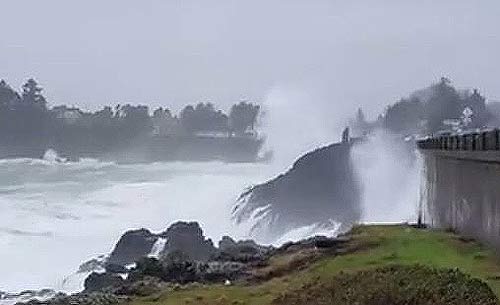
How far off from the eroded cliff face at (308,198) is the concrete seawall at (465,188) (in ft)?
63.9

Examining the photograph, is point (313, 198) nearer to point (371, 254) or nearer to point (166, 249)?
point (166, 249)

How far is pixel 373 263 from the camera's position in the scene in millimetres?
16188

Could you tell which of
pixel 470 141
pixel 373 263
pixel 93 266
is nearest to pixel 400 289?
pixel 373 263

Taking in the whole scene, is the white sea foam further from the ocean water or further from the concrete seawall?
the concrete seawall

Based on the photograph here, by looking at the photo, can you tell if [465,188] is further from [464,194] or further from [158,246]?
[158,246]

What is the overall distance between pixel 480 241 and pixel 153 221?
38.6 m

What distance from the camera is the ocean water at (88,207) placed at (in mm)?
42312

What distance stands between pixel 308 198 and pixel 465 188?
29871 mm

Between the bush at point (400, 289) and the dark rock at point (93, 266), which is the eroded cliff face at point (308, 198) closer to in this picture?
the dark rock at point (93, 266)

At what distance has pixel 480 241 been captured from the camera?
17359mm

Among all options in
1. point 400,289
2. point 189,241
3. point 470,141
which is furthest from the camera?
point 189,241

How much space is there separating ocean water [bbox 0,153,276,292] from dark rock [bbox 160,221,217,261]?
353 cm

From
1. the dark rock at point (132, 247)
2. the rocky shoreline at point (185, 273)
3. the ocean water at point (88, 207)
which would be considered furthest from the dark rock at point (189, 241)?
the rocky shoreline at point (185, 273)

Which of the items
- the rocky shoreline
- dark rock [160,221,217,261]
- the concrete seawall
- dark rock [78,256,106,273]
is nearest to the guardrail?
the concrete seawall
